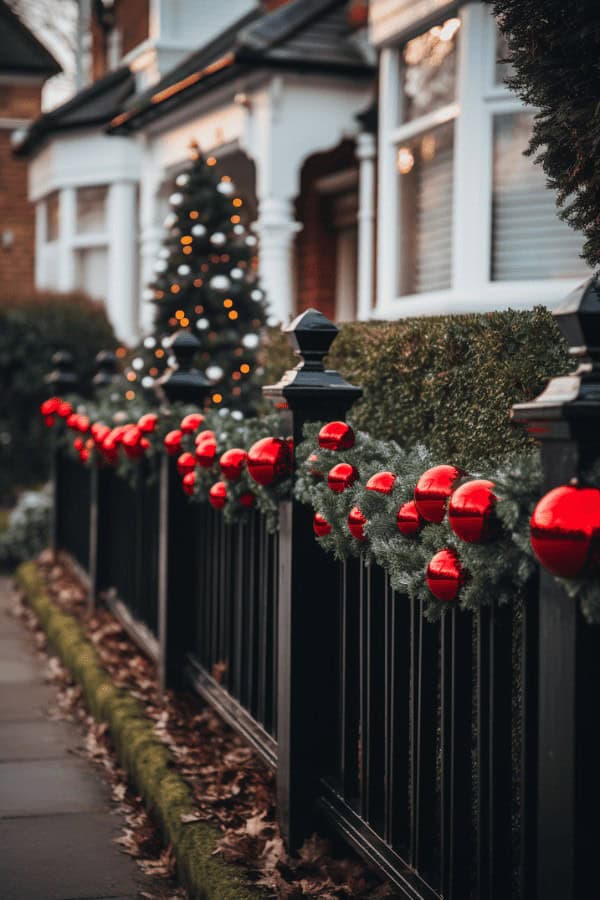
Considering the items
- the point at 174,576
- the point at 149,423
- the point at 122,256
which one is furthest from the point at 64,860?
the point at 122,256

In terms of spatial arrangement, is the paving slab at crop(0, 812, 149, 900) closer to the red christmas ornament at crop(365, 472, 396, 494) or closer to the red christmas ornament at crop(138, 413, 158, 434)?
the red christmas ornament at crop(365, 472, 396, 494)

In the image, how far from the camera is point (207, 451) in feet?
15.4

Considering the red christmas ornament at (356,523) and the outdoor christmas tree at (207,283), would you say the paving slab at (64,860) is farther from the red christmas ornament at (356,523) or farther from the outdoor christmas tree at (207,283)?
the outdoor christmas tree at (207,283)

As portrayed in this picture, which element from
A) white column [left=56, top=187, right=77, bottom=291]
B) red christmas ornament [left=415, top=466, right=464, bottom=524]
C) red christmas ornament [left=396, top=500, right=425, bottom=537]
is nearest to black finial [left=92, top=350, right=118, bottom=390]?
red christmas ornament [left=396, top=500, right=425, bottom=537]

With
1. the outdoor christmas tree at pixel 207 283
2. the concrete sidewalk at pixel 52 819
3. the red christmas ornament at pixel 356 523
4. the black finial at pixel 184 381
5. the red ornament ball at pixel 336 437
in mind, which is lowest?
the concrete sidewalk at pixel 52 819

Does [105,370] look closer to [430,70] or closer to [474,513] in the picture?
[430,70]

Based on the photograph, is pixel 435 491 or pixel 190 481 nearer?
pixel 435 491

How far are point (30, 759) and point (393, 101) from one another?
20.7 feet

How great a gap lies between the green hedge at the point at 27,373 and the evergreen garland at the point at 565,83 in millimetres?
10330

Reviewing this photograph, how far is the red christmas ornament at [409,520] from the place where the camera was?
2.85 meters

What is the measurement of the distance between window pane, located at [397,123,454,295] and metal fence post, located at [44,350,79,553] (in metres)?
2.70

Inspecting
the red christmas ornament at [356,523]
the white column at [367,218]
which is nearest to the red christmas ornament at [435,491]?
the red christmas ornament at [356,523]

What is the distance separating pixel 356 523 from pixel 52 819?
2043 mm

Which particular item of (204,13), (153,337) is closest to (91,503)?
(153,337)
